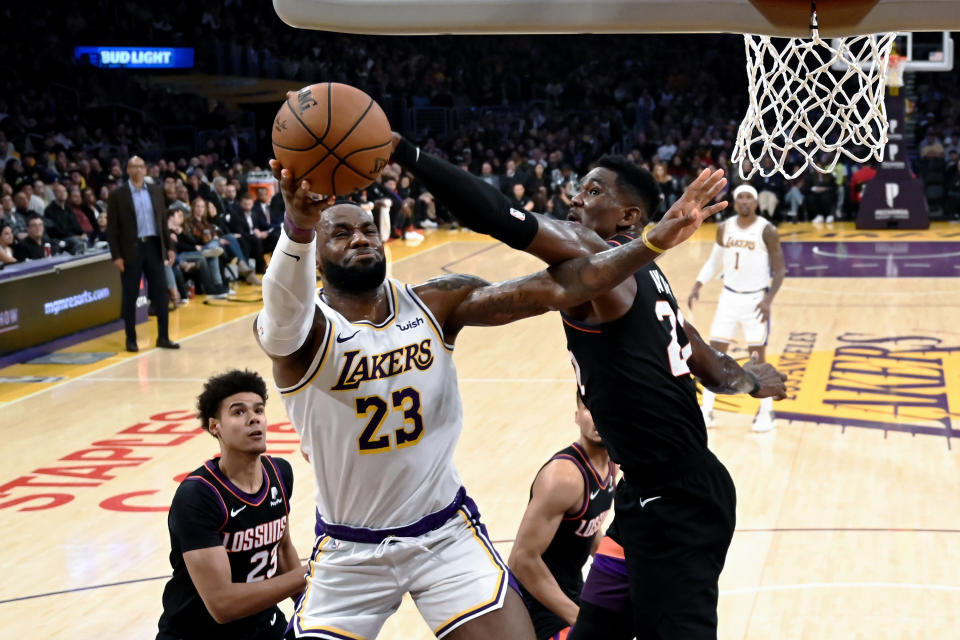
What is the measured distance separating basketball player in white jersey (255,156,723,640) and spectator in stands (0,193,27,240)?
35.5ft

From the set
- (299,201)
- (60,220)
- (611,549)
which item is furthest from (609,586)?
(60,220)

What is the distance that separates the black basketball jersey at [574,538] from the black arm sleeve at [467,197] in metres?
1.24

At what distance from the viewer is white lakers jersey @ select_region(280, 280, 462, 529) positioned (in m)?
3.69

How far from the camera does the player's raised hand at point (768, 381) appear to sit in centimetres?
444

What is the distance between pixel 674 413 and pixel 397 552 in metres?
0.97

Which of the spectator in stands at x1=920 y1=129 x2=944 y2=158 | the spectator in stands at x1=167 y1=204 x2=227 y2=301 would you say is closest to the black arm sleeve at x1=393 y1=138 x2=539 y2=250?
the spectator in stands at x1=167 y1=204 x2=227 y2=301

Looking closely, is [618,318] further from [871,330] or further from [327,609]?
[871,330]

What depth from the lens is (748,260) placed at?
29.4 ft

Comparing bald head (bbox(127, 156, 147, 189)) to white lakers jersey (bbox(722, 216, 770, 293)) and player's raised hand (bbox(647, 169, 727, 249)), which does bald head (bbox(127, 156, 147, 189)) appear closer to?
white lakers jersey (bbox(722, 216, 770, 293))

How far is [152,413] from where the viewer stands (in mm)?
9742

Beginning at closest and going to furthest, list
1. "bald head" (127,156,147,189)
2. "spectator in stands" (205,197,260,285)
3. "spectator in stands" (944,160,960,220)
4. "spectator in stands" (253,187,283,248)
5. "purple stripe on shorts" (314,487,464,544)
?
"purple stripe on shorts" (314,487,464,544) < "bald head" (127,156,147,189) < "spectator in stands" (205,197,260,285) < "spectator in stands" (253,187,283,248) < "spectator in stands" (944,160,960,220)

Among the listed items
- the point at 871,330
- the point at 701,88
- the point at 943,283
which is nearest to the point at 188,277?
the point at 871,330

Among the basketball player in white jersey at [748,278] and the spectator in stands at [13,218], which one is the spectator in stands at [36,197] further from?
the basketball player in white jersey at [748,278]

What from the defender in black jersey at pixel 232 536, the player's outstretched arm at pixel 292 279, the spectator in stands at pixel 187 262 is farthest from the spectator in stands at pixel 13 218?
the player's outstretched arm at pixel 292 279
